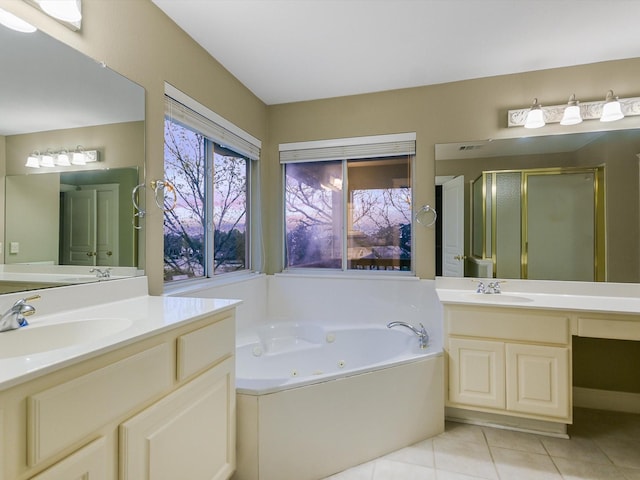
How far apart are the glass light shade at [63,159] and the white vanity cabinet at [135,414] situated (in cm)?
85

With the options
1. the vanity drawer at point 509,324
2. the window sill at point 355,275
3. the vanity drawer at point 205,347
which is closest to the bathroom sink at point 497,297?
the vanity drawer at point 509,324

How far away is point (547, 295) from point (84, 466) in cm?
268

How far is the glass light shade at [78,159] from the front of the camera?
4.63ft

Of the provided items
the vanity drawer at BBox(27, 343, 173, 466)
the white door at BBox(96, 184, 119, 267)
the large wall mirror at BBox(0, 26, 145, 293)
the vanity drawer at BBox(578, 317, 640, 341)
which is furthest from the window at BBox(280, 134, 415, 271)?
the vanity drawer at BBox(27, 343, 173, 466)

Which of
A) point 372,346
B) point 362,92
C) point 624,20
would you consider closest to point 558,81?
point 624,20

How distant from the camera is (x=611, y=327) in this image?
1847 millimetres

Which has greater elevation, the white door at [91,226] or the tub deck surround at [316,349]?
the white door at [91,226]

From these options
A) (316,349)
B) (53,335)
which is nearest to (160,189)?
(53,335)

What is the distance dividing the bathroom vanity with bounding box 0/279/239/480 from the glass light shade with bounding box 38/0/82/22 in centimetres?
108

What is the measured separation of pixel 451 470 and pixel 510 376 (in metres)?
0.64

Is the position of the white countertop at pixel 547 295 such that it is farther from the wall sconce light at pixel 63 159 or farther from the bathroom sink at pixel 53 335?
the wall sconce light at pixel 63 159

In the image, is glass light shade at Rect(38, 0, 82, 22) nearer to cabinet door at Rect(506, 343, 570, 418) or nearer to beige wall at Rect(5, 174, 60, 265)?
beige wall at Rect(5, 174, 60, 265)

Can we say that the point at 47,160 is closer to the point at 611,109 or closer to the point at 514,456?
the point at 514,456

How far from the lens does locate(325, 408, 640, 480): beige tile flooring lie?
5.63 ft
